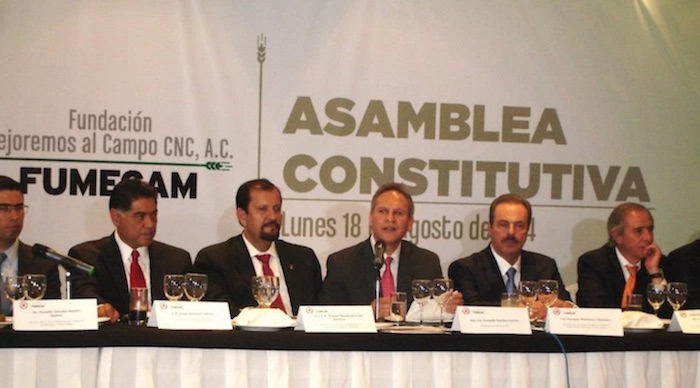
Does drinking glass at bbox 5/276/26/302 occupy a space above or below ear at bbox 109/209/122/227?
below

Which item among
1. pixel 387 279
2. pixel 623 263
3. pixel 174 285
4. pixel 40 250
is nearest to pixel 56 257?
pixel 40 250

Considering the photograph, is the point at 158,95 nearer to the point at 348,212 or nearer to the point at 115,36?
the point at 115,36

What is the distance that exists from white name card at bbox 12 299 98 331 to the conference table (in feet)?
0.17

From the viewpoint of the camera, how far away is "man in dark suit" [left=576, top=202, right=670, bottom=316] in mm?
5355

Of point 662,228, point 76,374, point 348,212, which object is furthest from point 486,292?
point 76,374

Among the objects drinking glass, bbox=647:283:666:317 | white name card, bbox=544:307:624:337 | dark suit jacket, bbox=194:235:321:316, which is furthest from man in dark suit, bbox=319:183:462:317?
white name card, bbox=544:307:624:337

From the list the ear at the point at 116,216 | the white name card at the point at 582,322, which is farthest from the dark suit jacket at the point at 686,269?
the ear at the point at 116,216

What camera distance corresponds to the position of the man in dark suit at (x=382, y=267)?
5102 mm

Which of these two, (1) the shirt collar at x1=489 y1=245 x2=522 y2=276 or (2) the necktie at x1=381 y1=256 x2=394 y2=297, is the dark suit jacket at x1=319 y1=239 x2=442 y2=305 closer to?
(2) the necktie at x1=381 y1=256 x2=394 y2=297

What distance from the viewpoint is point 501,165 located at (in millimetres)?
6238

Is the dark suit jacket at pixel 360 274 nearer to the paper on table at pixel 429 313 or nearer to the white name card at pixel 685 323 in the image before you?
the paper on table at pixel 429 313

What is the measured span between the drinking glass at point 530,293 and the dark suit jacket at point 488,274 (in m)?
0.90

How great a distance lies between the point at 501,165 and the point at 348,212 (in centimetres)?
96

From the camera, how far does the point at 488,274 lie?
17.0 feet
